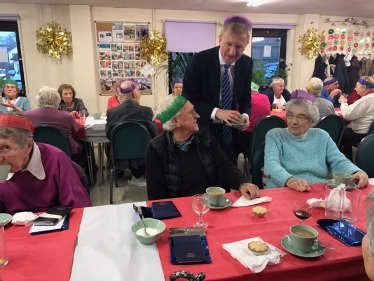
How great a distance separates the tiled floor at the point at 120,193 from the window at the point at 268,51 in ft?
14.1

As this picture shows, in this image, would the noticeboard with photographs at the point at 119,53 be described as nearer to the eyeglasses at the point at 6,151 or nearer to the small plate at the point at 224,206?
the eyeglasses at the point at 6,151

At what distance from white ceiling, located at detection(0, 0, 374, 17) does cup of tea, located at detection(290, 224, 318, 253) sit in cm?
510

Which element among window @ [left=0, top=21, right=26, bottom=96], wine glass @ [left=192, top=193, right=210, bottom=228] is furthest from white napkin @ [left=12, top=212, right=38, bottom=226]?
window @ [left=0, top=21, right=26, bottom=96]

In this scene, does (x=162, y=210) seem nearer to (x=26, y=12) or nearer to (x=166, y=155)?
(x=166, y=155)

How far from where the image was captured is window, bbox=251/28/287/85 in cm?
714

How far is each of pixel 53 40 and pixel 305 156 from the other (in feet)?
17.2

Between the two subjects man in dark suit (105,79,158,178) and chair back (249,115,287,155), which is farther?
man in dark suit (105,79,158,178)

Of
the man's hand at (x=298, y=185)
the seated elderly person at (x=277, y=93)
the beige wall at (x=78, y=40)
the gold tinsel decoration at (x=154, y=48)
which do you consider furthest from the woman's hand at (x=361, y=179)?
the beige wall at (x=78, y=40)

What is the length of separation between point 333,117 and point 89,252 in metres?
3.26

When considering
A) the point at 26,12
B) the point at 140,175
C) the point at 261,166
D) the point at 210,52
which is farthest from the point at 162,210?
the point at 26,12

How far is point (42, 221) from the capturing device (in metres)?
1.41

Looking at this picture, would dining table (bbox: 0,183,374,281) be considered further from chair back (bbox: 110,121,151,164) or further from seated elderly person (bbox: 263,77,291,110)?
seated elderly person (bbox: 263,77,291,110)

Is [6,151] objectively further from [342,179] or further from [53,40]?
[53,40]

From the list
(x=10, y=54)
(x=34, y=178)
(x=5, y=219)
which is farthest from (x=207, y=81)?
(x=10, y=54)
